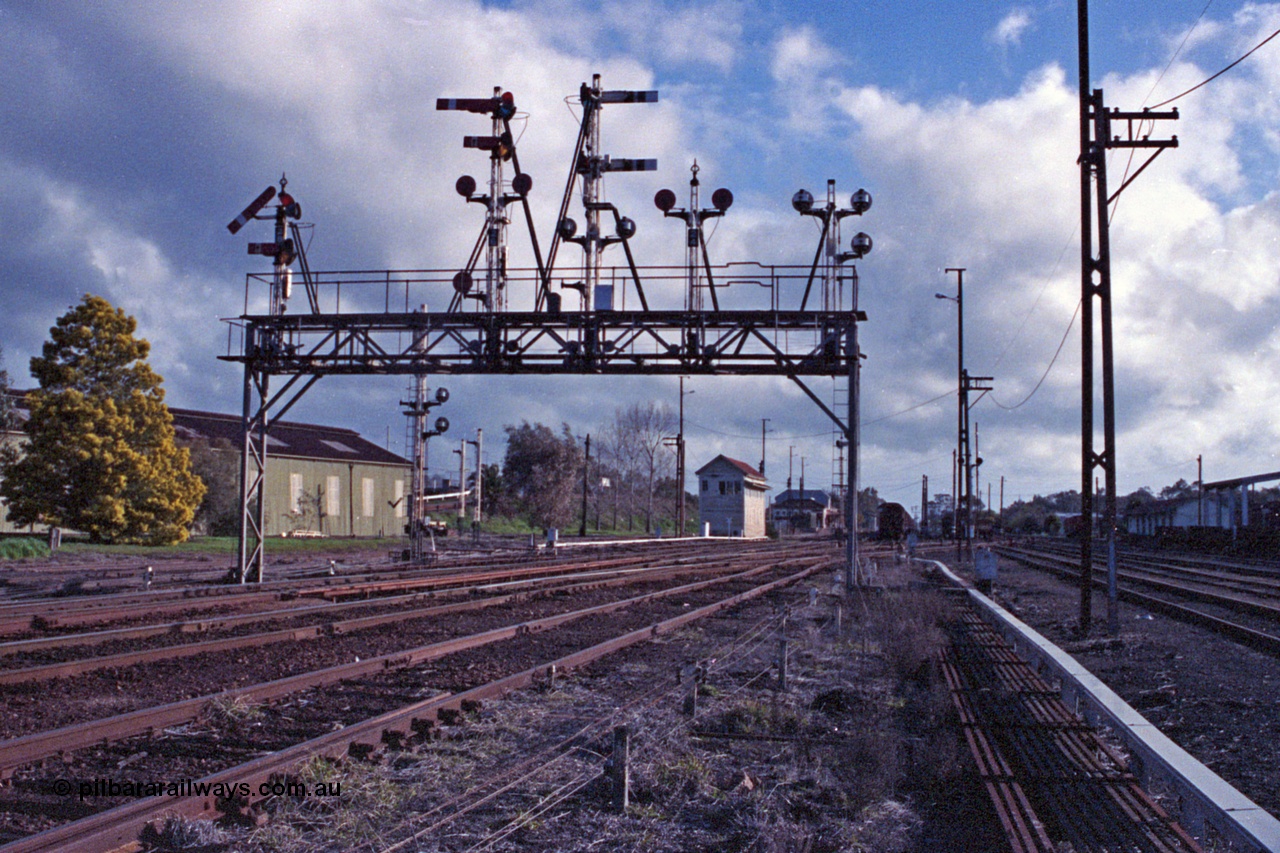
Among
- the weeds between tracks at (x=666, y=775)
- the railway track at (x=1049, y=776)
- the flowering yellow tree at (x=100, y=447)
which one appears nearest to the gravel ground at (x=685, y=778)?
the weeds between tracks at (x=666, y=775)

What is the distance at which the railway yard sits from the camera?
5484 millimetres

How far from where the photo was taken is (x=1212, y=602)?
63.8 ft

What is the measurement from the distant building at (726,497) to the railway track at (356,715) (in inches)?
2152

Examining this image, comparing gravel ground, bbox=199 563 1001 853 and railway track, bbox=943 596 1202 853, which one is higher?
railway track, bbox=943 596 1202 853

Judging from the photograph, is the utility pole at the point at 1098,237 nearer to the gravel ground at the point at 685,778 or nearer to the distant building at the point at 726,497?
the gravel ground at the point at 685,778

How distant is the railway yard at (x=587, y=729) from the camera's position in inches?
216

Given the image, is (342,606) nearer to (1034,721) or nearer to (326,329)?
(326,329)

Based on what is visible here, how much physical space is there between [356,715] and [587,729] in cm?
195

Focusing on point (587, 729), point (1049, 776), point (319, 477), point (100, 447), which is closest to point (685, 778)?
point (587, 729)

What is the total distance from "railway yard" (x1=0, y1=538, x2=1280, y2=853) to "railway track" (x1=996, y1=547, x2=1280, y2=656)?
0.15 metres

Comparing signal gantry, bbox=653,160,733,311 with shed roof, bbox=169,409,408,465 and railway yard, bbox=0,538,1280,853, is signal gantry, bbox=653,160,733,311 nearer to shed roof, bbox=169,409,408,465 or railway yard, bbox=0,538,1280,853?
railway yard, bbox=0,538,1280,853

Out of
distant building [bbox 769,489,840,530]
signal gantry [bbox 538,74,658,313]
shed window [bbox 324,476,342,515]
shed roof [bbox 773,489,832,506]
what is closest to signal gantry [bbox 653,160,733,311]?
signal gantry [bbox 538,74,658,313]

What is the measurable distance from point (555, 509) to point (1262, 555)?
4275 cm

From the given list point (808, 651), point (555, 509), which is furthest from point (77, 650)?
A: point (555, 509)
